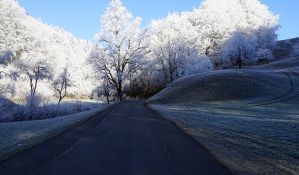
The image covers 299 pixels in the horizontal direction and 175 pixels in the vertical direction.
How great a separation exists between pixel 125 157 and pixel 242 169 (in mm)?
3840

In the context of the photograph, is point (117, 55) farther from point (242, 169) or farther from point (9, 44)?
point (242, 169)

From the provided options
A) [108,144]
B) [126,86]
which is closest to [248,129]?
[108,144]

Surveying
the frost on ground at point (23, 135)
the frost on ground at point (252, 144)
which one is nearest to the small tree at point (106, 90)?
the frost on ground at point (23, 135)

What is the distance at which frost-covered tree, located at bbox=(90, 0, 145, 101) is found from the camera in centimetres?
5103

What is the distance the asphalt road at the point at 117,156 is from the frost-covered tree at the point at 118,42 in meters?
34.5

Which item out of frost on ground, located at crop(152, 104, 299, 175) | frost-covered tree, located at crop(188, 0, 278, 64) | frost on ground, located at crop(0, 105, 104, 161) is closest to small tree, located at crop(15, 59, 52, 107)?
frost-covered tree, located at crop(188, 0, 278, 64)

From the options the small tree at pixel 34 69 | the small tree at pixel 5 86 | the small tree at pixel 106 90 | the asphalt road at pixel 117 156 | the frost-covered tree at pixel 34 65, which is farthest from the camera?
the small tree at pixel 106 90

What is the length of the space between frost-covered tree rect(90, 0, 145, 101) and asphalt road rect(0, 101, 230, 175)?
34.5 metres

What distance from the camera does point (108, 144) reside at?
13914mm

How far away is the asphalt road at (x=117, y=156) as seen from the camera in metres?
9.96

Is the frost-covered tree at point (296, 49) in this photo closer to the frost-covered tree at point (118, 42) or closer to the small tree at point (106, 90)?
the small tree at point (106, 90)

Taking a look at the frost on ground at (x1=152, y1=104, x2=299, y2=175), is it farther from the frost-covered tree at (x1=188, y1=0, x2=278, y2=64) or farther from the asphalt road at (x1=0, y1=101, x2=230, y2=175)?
the frost-covered tree at (x1=188, y1=0, x2=278, y2=64)

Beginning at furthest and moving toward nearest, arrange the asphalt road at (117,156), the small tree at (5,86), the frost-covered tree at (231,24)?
the frost-covered tree at (231,24)
the small tree at (5,86)
the asphalt road at (117,156)

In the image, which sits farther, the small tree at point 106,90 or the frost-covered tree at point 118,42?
the small tree at point 106,90
